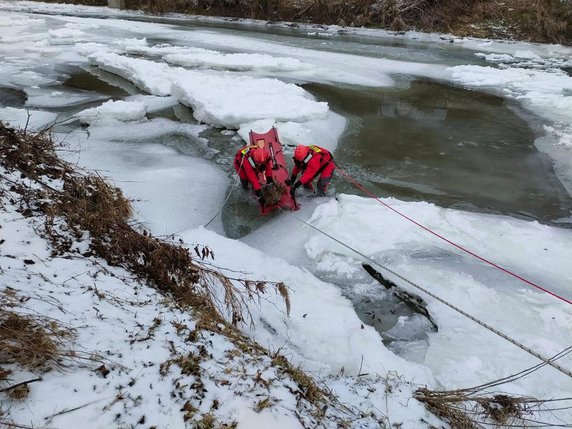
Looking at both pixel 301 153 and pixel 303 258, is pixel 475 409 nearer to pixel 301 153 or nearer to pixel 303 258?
pixel 303 258

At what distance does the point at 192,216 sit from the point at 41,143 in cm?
195

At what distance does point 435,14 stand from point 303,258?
17635mm

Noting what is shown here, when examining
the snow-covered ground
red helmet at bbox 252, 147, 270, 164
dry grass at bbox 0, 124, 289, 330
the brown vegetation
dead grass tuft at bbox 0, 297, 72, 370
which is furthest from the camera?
the brown vegetation

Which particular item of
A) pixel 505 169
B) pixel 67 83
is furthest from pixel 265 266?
pixel 67 83

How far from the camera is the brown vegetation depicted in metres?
15.9

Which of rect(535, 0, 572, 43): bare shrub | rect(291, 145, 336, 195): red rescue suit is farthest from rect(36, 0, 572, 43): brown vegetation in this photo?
rect(291, 145, 336, 195): red rescue suit

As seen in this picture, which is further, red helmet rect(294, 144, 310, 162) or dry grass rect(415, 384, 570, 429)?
red helmet rect(294, 144, 310, 162)

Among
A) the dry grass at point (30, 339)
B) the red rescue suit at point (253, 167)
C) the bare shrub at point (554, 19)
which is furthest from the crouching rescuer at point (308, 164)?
the bare shrub at point (554, 19)

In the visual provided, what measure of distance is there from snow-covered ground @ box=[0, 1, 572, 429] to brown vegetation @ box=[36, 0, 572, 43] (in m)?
6.61

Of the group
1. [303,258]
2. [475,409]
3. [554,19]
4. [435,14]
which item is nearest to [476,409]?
[475,409]

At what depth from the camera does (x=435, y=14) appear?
18172mm

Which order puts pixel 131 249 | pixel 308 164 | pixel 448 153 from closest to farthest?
pixel 131 249 → pixel 308 164 → pixel 448 153

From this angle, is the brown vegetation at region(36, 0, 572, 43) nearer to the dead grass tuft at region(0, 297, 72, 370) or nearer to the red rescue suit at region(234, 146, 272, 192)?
the red rescue suit at region(234, 146, 272, 192)

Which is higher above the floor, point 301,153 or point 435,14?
point 435,14
